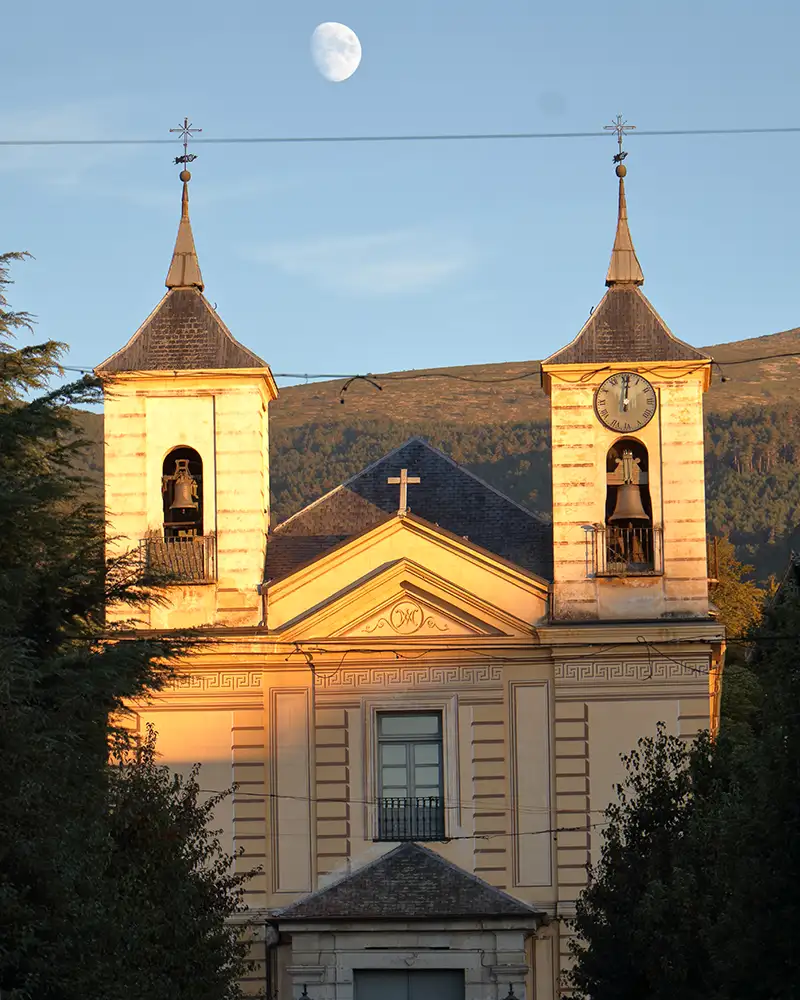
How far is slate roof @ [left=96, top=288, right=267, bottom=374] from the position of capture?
40219 mm

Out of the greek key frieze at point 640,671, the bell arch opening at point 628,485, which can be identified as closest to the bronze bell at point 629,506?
the bell arch opening at point 628,485

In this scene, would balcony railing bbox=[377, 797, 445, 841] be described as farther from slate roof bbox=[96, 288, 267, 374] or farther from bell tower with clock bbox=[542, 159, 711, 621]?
slate roof bbox=[96, 288, 267, 374]

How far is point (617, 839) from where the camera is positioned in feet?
108

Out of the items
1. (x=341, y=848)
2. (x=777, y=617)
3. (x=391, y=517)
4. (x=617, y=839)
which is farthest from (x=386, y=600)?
(x=777, y=617)

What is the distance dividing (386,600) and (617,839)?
7716 mm

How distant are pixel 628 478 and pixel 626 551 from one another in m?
1.27

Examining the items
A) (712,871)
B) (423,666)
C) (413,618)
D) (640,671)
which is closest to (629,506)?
(640,671)

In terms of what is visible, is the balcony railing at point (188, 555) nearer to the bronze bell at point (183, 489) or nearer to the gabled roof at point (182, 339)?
the bronze bell at point (183, 489)

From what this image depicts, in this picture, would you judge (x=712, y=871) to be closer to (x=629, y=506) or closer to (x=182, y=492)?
(x=629, y=506)

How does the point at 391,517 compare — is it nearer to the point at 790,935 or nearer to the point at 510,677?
the point at 510,677

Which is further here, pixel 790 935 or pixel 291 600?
pixel 291 600

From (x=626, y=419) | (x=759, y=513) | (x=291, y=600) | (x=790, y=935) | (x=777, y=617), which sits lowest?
(x=790, y=935)

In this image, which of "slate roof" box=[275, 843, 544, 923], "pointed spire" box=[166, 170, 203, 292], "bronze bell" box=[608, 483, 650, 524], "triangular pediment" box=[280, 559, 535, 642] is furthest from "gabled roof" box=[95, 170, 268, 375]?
"slate roof" box=[275, 843, 544, 923]

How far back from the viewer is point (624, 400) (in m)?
39.5
